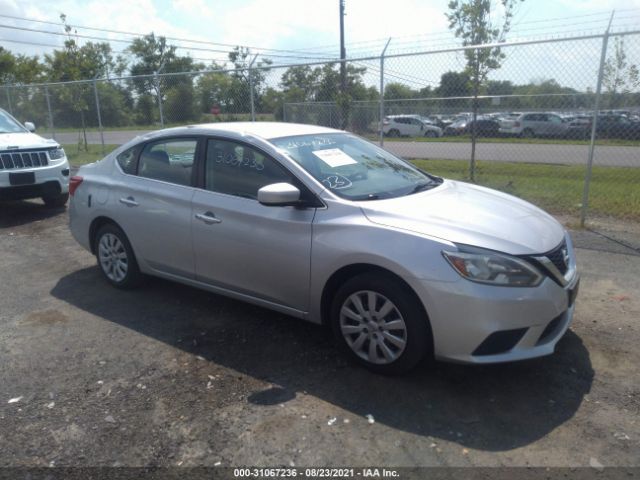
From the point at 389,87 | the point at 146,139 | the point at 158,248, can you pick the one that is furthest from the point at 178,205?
the point at 389,87

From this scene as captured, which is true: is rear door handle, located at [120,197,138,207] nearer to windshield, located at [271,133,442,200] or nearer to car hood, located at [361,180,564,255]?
windshield, located at [271,133,442,200]

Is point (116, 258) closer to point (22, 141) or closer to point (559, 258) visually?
point (559, 258)

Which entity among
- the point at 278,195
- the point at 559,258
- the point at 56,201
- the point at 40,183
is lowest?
the point at 56,201

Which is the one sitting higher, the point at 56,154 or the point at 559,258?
the point at 56,154

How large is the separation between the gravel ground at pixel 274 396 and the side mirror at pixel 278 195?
3.66 ft

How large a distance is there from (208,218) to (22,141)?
5828mm

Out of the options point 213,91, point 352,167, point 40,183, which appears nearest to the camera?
point 352,167

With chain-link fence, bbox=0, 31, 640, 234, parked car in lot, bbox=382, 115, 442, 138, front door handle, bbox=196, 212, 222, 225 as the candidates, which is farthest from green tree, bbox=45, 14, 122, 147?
front door handle, bbox=196, 212, 222, 225

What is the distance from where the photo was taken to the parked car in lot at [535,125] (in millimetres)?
8922

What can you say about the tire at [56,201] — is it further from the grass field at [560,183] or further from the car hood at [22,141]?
the grass field at [560,183]

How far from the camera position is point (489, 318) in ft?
10.2

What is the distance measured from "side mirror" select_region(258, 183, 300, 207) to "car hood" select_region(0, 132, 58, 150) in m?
6.27

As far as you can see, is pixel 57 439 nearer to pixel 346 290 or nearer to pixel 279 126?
pixel 346 290

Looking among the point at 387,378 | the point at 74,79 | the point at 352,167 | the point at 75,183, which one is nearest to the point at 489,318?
the point at 387,378
